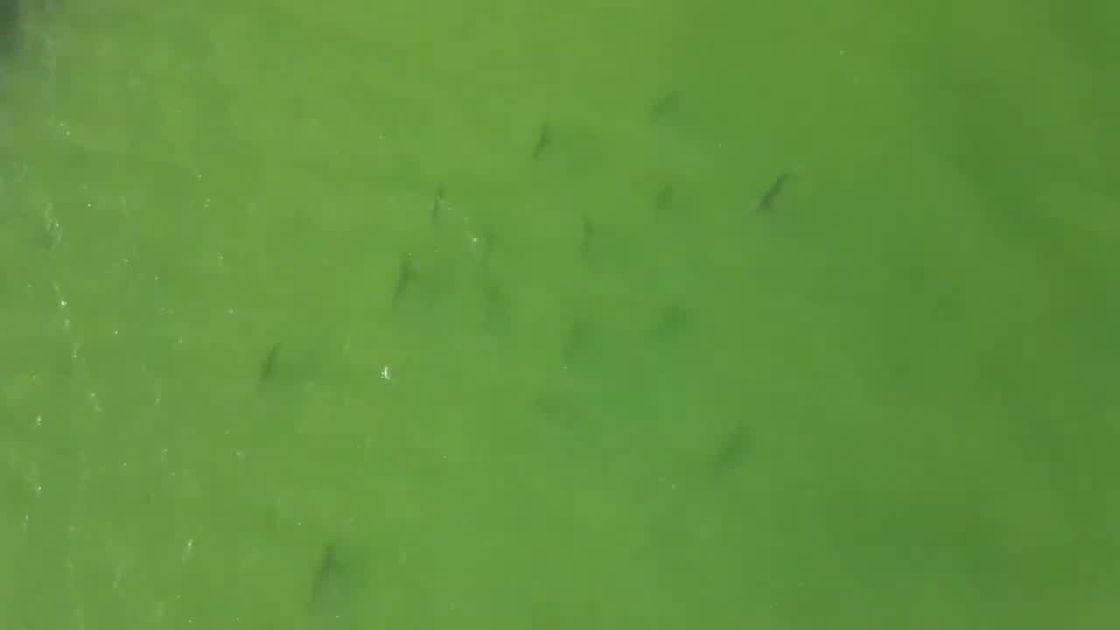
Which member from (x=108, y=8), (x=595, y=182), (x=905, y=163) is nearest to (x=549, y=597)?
(x=595, y=182)

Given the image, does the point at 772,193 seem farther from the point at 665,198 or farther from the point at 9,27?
the point at 9,27

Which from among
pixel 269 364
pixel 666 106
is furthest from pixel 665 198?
pixel 269 364

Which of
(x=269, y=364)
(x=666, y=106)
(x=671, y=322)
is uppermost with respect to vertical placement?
(x=666, y=106)

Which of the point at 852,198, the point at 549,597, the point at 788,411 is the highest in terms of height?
the point at 852,198

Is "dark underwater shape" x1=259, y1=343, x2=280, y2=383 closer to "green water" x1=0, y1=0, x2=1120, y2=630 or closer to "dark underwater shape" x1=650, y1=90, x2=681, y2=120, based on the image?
"green water" x1=0, y1=0, x2=1120, y2=630

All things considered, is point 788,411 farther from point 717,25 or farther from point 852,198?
point 717,25

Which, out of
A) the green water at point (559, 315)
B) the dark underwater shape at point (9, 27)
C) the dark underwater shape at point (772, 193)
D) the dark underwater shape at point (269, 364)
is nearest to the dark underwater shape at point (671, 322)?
the green water at point (559, 315)

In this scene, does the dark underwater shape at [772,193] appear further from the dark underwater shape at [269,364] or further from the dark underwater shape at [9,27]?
the dark underwater shape at [9,27]

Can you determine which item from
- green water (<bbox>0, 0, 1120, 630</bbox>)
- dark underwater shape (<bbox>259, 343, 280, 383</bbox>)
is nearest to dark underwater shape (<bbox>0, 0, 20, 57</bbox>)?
green water (<bbox>0, 0, 1120, 630</bbox>)
